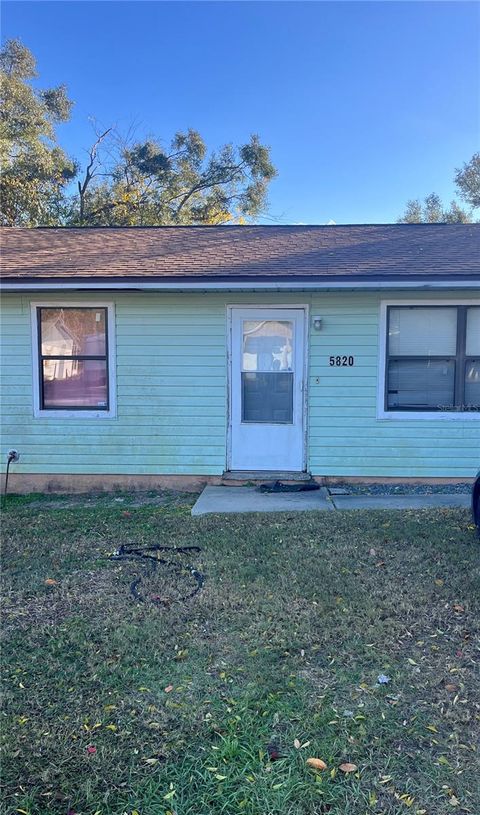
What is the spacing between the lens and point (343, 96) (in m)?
18.7

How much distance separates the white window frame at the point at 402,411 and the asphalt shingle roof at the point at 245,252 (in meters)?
0.42

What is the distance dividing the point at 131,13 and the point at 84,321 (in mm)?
12059

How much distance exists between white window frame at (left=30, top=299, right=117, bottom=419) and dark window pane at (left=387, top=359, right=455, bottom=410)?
3.57 metres

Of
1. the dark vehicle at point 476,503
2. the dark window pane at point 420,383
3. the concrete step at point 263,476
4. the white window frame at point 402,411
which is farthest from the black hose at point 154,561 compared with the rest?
the dark window pane at point 420,383

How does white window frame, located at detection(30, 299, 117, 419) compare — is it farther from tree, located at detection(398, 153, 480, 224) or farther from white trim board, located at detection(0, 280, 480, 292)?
tree, located at detection(398, 153, 480, 224)

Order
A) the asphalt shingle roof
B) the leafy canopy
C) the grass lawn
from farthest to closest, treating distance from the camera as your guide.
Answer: the leafy canopy < the asphalt shingle roof < the grass lawn

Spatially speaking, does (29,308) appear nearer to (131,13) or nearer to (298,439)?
(298,439)

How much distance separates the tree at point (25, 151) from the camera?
1859cm

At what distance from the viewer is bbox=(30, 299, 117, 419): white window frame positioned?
6.80 m

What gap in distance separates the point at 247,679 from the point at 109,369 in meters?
4.91

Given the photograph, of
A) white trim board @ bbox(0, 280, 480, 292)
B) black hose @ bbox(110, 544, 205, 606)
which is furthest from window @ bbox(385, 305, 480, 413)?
black hose @ bbox(110, 544, 205, 606)

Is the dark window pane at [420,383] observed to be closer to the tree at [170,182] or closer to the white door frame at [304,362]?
the white door frame at [304,362]

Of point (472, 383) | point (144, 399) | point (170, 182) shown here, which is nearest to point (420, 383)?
point (472, 383)

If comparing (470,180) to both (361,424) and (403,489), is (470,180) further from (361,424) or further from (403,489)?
(403,489)
